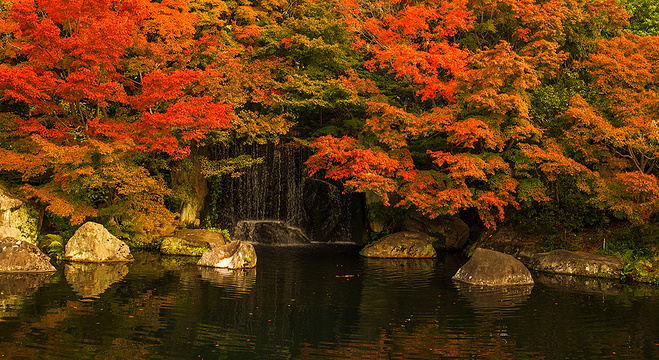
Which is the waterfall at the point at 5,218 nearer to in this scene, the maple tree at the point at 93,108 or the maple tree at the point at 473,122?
the maple tree at the point at 93,108

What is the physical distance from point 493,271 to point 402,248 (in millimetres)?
6591

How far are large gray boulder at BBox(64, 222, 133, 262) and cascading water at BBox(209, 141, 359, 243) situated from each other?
9037mm

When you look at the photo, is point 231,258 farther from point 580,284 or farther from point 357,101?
point 580,284

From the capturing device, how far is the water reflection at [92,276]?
1260cm

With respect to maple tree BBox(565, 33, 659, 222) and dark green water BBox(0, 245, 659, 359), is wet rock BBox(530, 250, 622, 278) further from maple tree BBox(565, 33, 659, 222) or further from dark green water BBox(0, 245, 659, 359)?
maple tree BBox(565, 33, 659, 222)

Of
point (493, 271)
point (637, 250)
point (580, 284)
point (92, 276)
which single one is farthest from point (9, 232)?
point (637, 250)

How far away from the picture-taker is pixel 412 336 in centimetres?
970

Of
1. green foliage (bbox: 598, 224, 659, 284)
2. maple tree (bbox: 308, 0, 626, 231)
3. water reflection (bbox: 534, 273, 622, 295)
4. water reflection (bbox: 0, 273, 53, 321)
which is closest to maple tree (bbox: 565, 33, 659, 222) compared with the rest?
green foliage (bbox: 598, 224, 659, 284)

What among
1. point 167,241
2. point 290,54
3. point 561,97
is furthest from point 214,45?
point 561,97

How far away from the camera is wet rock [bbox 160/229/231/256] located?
20.2 meters

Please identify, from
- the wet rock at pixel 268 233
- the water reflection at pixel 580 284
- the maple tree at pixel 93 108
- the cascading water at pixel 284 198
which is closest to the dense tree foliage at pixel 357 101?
the maple tree at pixel 93 108

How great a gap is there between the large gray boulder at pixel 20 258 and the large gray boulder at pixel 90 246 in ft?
7.72

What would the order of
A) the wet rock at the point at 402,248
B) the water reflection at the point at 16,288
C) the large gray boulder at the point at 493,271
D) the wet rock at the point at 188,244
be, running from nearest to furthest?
the water reflection at the point at 16,288, the large gray boulder at the point at 493,271, the wet rock at the point at 188,244, the wet rock at the point at 402,248

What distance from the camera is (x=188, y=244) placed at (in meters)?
20.4
